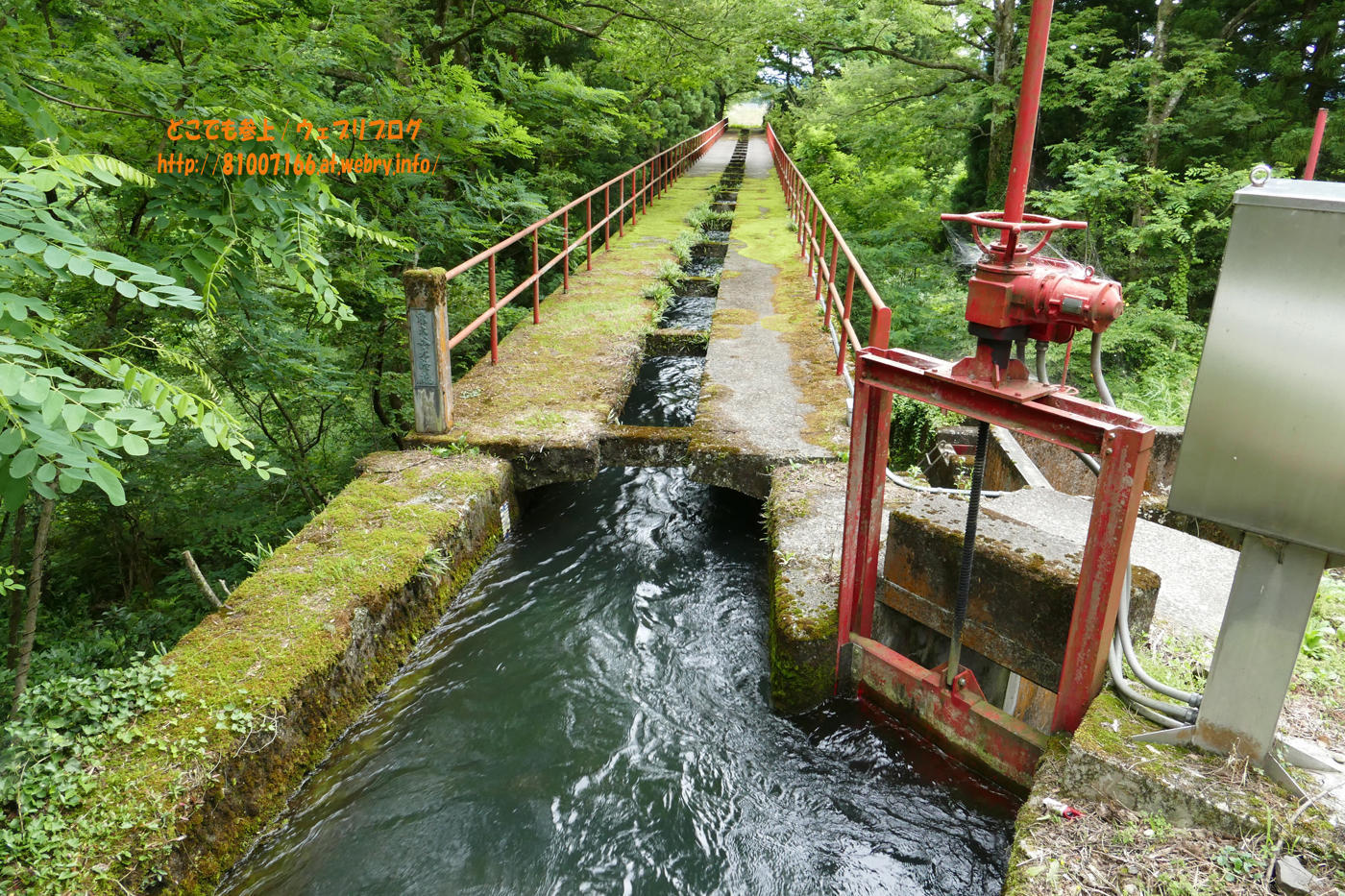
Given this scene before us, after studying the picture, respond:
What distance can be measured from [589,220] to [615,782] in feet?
24.9

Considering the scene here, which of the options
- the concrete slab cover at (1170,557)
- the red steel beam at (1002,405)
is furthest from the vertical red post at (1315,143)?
the concrete slab cover at (1170,557)

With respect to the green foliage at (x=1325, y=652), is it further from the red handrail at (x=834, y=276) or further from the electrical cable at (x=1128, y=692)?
the red handrail at (x=834, y=276)

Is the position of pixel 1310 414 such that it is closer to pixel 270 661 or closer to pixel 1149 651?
pixel 1149 651

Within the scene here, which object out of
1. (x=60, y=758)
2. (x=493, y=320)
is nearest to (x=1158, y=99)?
(x=493, y=320)

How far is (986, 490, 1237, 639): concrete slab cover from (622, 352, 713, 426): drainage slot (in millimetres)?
3106

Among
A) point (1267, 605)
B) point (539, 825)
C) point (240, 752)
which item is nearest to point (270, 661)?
point (240, 752)

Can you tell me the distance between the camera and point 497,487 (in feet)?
16.0

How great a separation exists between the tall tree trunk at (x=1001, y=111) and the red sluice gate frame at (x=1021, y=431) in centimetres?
1106

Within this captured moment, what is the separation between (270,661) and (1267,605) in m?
3.47

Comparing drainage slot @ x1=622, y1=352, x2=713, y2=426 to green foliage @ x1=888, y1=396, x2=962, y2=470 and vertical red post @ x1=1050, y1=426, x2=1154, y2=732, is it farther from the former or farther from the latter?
vertical red post @ x1=1050, y1=426, x2=1154, y2=732

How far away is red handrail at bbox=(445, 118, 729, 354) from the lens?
241 inches

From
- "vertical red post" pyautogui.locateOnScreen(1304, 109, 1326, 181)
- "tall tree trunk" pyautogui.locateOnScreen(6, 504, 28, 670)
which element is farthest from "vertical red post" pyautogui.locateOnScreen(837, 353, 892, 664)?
"tall tree trunk" pyautogui.locateOnScreen(6, 504, 28, 670)

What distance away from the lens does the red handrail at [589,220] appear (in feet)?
20.1

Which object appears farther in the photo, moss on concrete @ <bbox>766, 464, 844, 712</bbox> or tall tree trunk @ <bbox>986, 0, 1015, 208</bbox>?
tall tree trunk @ <bbox>986, 0, 1015, 208</bbox>
